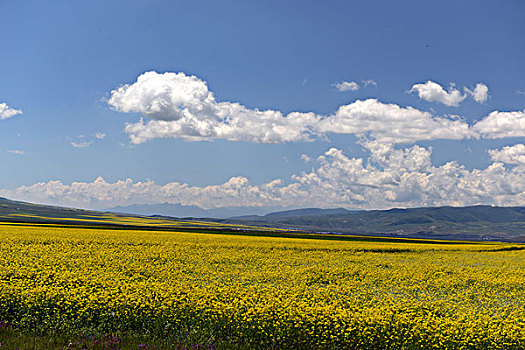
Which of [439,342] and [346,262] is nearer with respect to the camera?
[439,342]

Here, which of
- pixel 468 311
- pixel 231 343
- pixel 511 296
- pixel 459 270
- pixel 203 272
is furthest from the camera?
pixel 459 270

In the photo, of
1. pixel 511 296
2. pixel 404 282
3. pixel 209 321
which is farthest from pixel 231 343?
pixel 511 296

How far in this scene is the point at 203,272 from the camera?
2383cm

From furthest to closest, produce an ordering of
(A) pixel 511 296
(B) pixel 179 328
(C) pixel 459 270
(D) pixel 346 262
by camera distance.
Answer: (D) pixel 346 262, (C) pixel 459 270, (A) pixel 511 296, (B) pixel 179 328

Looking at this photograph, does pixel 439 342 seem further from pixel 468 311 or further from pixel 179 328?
pixel 179 328

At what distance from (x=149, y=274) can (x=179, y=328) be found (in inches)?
365

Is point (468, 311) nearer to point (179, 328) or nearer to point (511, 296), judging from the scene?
point (511, 296)

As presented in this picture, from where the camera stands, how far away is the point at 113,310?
1461cm

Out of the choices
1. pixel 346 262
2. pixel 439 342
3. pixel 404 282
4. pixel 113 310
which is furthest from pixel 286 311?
pixel 346 262

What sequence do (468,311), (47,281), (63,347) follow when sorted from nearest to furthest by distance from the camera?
(63,347) → (468,311) → (47,281)

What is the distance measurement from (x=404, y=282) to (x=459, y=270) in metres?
9.17

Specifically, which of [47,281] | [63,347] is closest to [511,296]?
[63,347]

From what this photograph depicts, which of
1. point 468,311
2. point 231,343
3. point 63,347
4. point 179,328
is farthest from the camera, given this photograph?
point 468,311

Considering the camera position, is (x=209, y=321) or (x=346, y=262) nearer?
(x=209, y=321)
